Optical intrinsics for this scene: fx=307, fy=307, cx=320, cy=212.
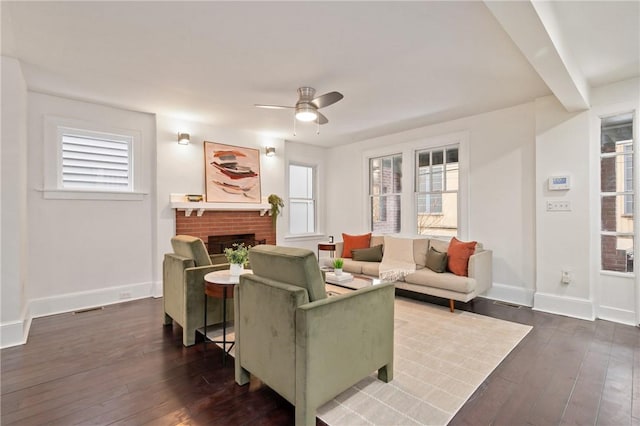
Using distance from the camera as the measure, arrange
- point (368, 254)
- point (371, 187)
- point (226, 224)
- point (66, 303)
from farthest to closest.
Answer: point (371, 187) < point (226, 224) < point (368, 254) < point (66, 303)

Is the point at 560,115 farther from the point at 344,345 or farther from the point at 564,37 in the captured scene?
the point at 344,345

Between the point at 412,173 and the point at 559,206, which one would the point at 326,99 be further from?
the point at 559,206

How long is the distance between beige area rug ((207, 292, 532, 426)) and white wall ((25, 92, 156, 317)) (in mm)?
2153

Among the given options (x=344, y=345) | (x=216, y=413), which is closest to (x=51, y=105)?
(x=216, y=413)

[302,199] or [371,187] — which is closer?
[371,187]

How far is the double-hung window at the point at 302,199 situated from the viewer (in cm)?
653

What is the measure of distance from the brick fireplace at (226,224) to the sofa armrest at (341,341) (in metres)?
3.61

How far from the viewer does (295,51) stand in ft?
9.19

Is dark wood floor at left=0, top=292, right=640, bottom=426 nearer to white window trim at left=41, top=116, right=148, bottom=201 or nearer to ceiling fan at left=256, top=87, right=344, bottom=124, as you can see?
white window trim at left=41, top=116, right=148, bottom=201

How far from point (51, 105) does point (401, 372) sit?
5.05 meters

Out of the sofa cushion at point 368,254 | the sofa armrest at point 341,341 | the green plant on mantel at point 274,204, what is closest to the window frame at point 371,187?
the sofa cushion at point 368,254

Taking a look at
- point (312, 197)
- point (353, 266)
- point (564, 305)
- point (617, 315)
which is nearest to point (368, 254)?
point (353, 266)

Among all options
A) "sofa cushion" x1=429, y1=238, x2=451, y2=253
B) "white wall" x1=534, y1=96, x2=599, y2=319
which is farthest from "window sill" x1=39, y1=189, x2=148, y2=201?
"white wall" x1=534, y1=96, x2=599, y2=319

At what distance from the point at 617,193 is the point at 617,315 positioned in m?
1.41
